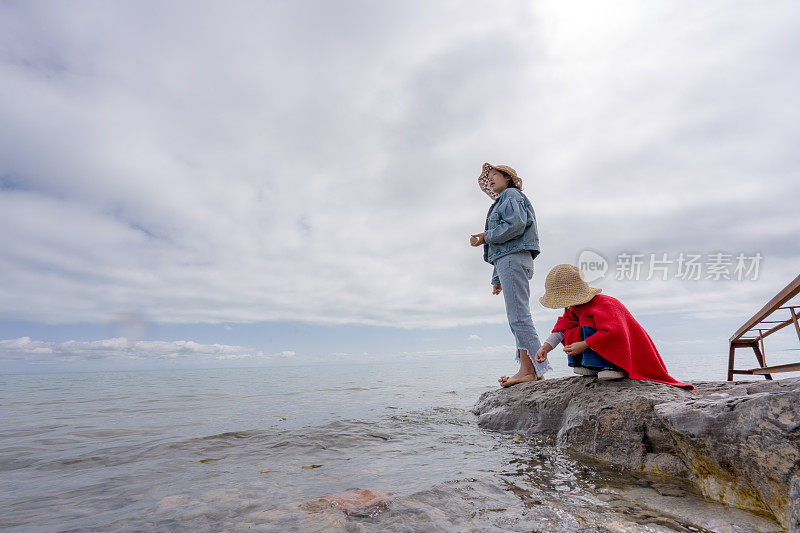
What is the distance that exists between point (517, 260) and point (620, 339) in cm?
184

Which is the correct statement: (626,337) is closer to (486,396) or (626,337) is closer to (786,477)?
(786,477)

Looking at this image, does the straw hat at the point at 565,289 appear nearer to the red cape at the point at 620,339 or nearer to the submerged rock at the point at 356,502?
the red cape at the point at 620,339

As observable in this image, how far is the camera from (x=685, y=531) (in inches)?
70.2

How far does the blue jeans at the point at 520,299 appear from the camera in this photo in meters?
4.85

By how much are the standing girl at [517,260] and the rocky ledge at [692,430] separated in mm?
549

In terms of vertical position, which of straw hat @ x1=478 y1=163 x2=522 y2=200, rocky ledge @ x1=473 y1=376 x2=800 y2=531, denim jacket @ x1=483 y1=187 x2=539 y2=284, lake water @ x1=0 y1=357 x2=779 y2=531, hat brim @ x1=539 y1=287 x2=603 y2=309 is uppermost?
straw hat @ x1=478 y1=163 x2=522 y2=200

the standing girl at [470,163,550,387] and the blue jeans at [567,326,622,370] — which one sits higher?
the standing girl at [470,163,550,387]

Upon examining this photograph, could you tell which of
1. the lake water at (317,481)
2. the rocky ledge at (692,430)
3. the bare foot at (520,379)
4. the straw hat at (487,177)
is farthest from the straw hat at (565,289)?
the straw hat at (487,177)

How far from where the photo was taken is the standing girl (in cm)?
488

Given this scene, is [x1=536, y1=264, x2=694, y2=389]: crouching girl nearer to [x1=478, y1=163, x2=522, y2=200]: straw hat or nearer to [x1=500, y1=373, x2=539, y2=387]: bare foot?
[x1=500, y1=373, x2=539, y2=387]: bare foot

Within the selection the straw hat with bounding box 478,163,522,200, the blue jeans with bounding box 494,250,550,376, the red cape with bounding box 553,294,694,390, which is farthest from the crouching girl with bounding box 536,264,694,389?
the straw hat with bounding box 478,163,522,200

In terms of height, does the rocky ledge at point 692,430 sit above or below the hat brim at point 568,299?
below

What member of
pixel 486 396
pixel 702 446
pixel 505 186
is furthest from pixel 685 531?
pixel 505 186

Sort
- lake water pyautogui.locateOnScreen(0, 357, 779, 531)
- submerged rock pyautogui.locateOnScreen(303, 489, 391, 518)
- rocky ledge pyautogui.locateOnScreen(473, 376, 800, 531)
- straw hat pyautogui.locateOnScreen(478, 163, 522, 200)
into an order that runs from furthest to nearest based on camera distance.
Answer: straw hat pyautogui.locateOnScreen(478, 163, 522, 200)
submerged rock pyautogui.locateOnScreen(303, 489, 391, 518)
lake water pyautogui.locateOnScreen(0, 357, 779, 531)
rocky ledge pyautogui.locateOnScreen(473, 376, 800, 531)
